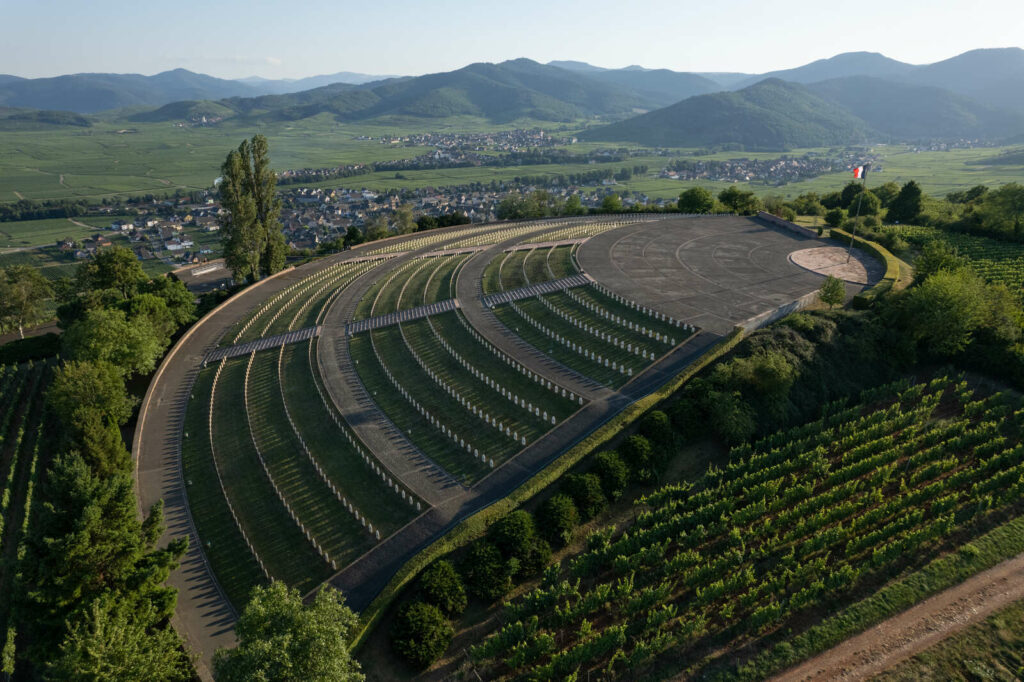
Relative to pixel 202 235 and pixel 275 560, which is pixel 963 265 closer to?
pixel 275 560

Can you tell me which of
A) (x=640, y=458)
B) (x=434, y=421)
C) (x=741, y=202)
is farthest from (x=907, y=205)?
(x=434, y=421)

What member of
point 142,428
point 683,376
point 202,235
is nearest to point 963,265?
point 683,376

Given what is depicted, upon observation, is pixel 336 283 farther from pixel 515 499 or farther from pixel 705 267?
pixel 515 499

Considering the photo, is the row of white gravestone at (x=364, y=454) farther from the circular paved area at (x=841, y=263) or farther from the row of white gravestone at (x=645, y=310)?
the circular paved area at (x=841, y=263)

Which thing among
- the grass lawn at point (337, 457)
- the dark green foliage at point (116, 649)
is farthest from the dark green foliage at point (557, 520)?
the dark green foliage at point (116, 649)

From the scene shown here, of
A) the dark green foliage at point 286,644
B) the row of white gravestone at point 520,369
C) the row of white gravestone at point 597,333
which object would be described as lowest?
the dark green foliage at point 286,644

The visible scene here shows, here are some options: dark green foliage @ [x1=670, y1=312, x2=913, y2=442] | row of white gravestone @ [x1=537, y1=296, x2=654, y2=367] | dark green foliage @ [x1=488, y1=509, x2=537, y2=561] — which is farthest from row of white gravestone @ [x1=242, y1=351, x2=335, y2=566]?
row of white gravestone @ [x1=537, y1=296, x2=654, y2=367]
